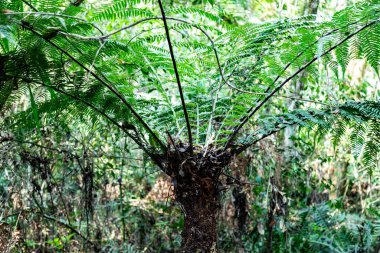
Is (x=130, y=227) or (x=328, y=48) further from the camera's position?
(x=130, y=227)

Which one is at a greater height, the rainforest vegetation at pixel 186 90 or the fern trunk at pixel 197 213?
the rainforest vegetation at pixel 186 90

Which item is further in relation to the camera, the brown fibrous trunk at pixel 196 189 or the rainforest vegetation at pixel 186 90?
the brown fibrous trunk at pixel 196 189

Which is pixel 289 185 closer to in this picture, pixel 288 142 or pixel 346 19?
pixel 288 142

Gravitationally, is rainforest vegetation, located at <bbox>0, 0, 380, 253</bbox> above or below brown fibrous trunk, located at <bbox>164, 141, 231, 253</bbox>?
above

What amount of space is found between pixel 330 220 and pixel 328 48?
187cm

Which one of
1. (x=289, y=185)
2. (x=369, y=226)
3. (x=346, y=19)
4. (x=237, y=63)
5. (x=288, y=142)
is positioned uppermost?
(x=346, y=19)

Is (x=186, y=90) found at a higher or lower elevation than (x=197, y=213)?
higher

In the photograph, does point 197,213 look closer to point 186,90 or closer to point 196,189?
point 196,189

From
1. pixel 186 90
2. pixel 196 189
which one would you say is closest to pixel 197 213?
pixel 196 189

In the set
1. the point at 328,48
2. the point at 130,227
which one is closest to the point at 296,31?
the point at 328,48

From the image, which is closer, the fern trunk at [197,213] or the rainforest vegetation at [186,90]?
the rainforest vegetation at [186,90]

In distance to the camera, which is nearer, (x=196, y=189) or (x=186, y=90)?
(x=196, y=189)

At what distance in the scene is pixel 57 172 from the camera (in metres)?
3.12

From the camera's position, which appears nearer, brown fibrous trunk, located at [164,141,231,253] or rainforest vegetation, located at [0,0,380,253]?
rainforest vegetation, located at [0,0,380,253]
